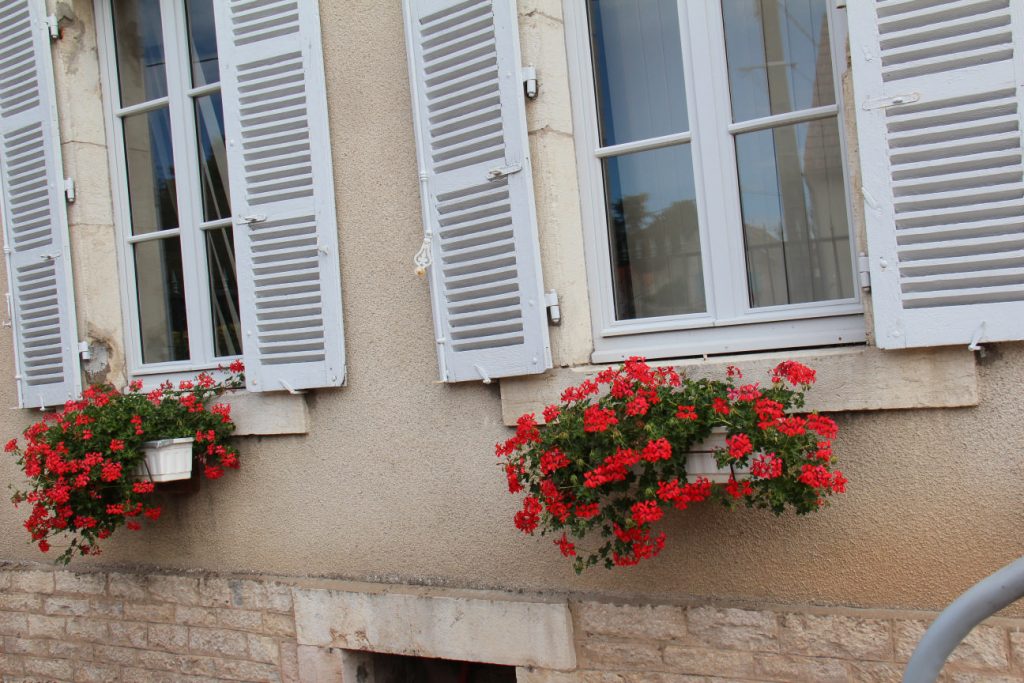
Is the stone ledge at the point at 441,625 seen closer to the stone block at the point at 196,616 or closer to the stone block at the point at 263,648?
the stone block at the point at 263,648

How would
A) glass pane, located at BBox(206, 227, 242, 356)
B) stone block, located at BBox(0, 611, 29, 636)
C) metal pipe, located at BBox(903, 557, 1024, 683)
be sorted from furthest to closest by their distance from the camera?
stone block, located at BBox(0, 611, 29, 636) → glass pane, located at BBox(206, 227, 242, 356) → metal pipe, located at BBox(903, 557, 1024, 683)

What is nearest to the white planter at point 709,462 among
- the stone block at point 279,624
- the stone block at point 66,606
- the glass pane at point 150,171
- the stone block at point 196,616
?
the stone block at point 279,624

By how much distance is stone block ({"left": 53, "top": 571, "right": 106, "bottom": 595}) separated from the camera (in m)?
4.59

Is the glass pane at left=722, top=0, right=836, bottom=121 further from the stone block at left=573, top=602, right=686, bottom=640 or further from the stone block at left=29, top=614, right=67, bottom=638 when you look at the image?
the stone block at left=29, top=614, right=67, bottom=638

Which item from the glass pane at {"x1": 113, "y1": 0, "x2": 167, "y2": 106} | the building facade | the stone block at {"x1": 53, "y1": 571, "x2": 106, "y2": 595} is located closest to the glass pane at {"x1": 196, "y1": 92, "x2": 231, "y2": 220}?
the building facade

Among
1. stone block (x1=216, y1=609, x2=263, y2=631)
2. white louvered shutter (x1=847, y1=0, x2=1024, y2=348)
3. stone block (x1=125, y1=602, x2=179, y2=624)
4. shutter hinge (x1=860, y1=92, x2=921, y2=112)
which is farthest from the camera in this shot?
stone block (x1=125, y1=602, x2=179, y2=624)

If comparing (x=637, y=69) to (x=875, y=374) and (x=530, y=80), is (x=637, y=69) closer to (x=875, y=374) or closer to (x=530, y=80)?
(x=530, y=80)

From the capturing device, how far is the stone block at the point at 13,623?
4875 mm

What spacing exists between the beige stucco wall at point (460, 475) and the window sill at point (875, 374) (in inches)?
2.5

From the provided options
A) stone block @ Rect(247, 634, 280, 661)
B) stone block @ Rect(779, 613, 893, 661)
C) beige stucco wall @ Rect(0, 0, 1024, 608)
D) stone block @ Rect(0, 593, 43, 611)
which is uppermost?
beige stucco wall @ Rect(0, 0, 1024, 608)

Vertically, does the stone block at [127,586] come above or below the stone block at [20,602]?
above

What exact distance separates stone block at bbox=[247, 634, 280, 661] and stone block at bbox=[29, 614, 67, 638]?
3.91 feet

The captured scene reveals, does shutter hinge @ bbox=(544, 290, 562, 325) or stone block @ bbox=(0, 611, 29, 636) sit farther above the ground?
shutter hinge @ bbox=(544, 290, 562, 325)

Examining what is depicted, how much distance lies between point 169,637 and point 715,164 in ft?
10.0
